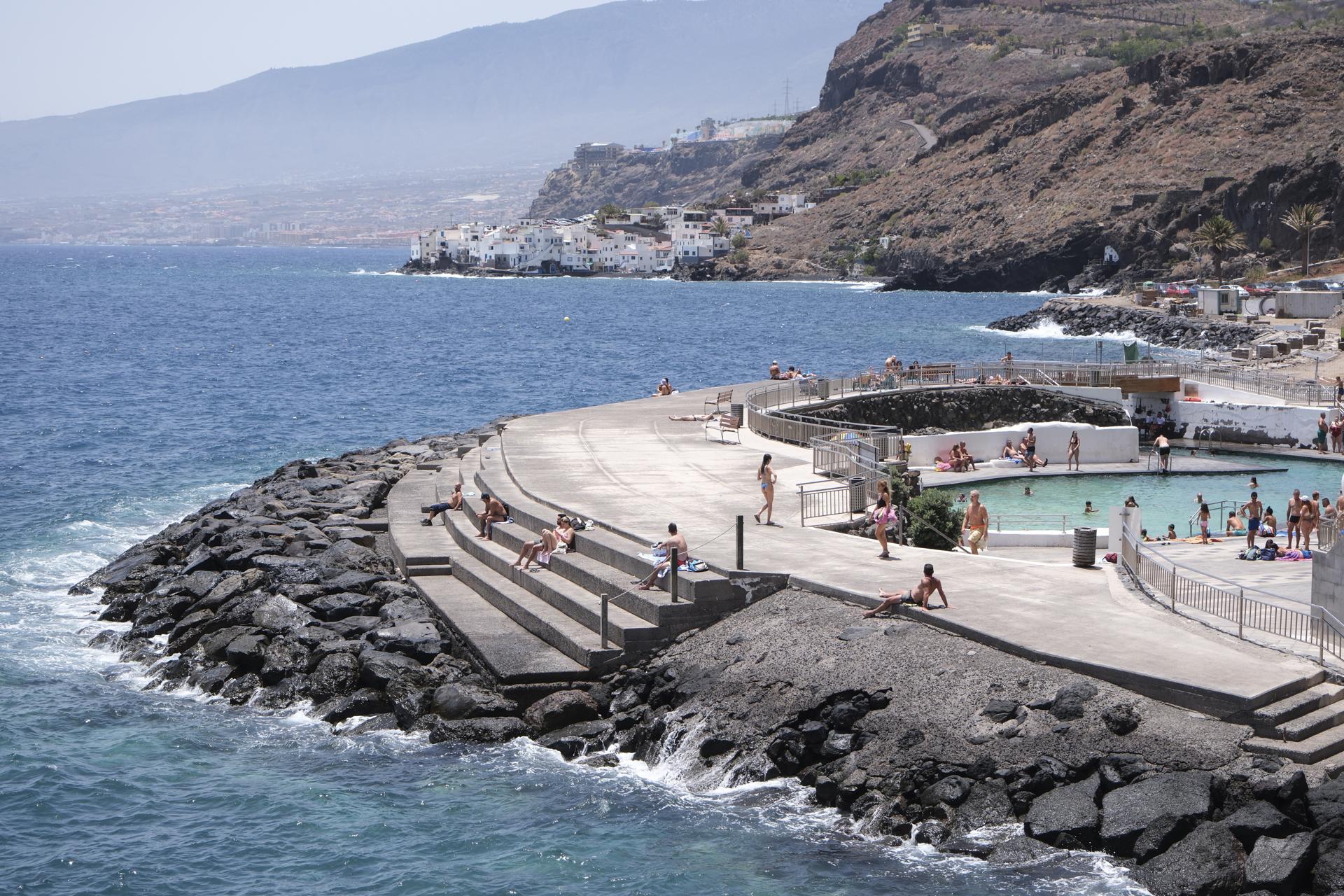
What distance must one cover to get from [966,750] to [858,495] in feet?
32.9

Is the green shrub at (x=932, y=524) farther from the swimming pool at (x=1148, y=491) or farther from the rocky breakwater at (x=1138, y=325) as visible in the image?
the rocky breakwater at (x=1138, y=325)

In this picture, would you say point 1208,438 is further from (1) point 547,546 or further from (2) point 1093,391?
(1) point 547,546

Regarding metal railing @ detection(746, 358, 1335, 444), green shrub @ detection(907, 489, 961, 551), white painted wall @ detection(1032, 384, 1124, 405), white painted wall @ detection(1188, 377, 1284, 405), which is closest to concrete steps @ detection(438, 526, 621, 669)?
green shrub @ detection(907, 489, 961, 551)

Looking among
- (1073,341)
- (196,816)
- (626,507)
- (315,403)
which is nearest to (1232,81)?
(1073,341)

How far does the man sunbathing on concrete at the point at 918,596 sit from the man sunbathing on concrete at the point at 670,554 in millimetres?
3006

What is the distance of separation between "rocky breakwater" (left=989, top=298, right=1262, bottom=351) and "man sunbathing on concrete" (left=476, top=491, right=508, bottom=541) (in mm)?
51242

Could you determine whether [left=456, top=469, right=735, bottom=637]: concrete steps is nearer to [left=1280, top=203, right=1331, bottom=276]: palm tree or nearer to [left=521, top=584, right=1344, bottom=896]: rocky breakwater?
[left=521, top=584, right=1344, bottom=896]: rocky breakwater

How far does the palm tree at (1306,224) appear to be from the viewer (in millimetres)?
96500

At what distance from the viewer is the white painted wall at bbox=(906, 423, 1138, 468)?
115 ft

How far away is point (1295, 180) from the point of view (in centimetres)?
11362

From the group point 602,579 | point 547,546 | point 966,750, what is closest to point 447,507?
point 547,546

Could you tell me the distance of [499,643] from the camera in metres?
20.8

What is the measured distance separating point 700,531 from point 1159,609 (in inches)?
293

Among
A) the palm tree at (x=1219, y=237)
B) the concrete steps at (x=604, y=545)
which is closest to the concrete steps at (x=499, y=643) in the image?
the concrete steps at (x=604, y=545)
